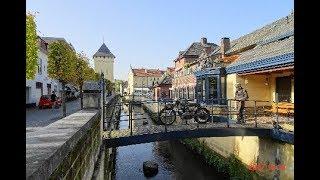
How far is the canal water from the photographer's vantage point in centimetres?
1648

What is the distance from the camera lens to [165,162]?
19.7m

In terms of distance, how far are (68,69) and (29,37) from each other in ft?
12.3

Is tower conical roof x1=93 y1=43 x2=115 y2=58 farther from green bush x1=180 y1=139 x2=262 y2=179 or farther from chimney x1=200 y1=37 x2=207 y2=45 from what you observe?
green bush x1=180 y1=139 x2=262 y2=179

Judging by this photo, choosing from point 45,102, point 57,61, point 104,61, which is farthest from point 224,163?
point 104,61

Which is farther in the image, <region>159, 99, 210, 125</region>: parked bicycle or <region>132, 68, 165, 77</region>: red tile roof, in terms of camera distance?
<region>132, 68, 165, 77</region>: red tile roof

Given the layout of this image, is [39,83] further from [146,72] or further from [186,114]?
[146,72]

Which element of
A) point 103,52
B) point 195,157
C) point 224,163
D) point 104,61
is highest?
point 103,52

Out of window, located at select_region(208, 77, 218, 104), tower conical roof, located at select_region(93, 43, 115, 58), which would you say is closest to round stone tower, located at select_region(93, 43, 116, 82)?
tower conical roof, located at select_region(93, 43, 115, 58)

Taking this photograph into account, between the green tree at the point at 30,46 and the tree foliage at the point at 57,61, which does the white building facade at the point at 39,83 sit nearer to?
the tree foliage at the point at 57,61

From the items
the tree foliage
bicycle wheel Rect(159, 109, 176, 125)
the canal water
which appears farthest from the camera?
the tree foliage

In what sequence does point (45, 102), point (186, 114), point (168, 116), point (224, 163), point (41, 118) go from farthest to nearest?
point (45, 102), point (41, 118), point (224, 163), point (186, 114), point (168, 116)
